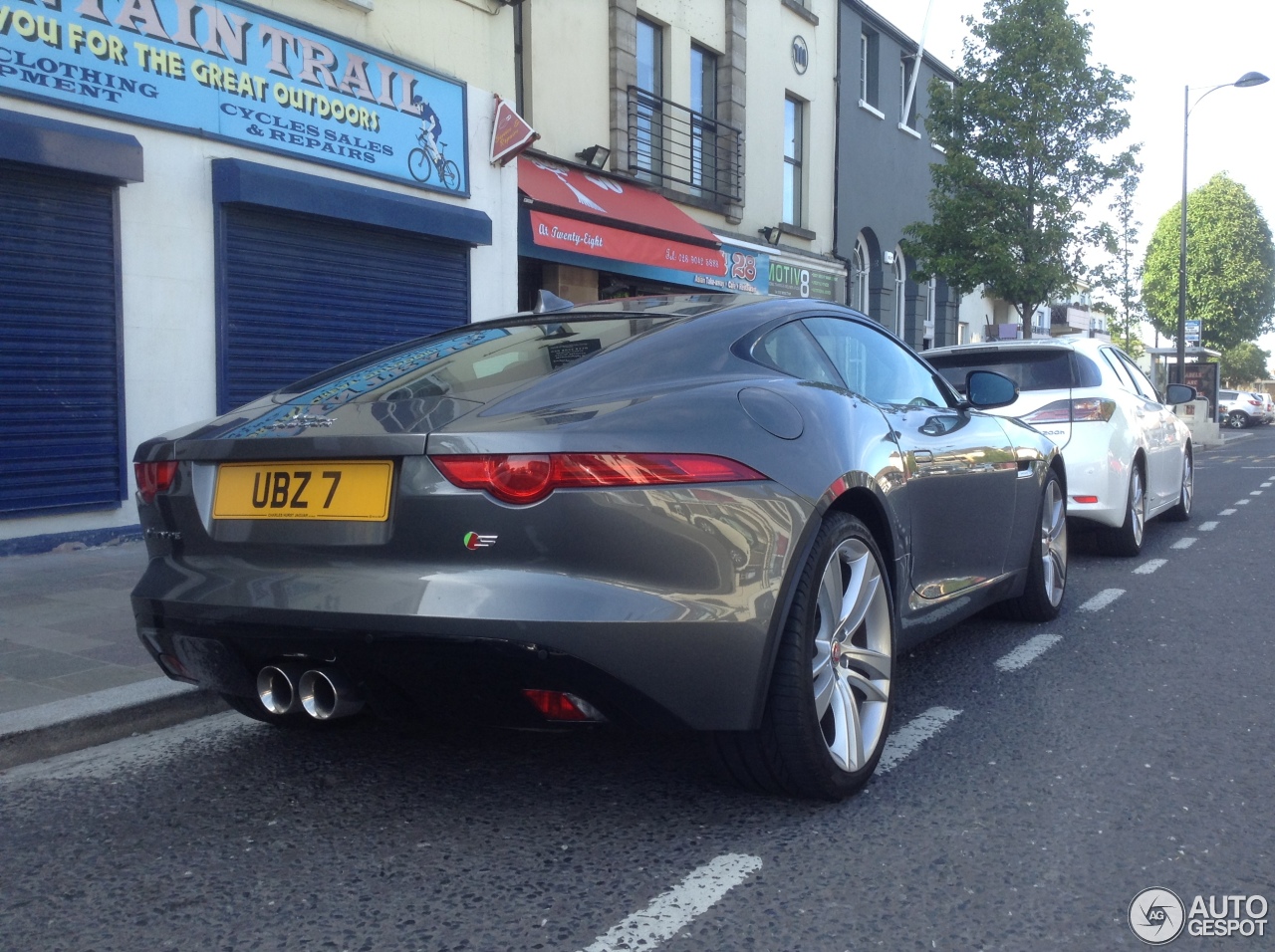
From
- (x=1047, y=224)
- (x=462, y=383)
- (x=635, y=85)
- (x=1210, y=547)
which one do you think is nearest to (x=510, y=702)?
(x=462, y=383)

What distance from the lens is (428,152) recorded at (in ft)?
35.6

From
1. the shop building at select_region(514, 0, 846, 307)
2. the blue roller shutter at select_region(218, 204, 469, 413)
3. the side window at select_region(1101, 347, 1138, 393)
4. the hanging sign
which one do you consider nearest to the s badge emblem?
the side window at select_region(1101, 347, 1138, 393)

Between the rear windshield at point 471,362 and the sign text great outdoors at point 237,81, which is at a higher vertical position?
the sign text great outdoors at point 237,81

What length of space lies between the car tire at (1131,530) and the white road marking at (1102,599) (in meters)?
1.23

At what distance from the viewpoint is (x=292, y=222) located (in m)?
9.55

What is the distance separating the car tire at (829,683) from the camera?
9.54 feet

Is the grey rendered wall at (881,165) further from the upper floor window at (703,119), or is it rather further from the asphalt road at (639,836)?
the asphalt road at (639,836)

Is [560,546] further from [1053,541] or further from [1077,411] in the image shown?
[1077,411]

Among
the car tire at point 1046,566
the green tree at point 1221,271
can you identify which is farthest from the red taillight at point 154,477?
the green tree at point 1221,271

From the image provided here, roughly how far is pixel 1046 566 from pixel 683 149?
38.6 feet

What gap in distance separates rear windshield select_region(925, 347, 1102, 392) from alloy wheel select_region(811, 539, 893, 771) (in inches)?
173

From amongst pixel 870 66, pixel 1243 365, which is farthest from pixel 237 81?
pixel 1243 365

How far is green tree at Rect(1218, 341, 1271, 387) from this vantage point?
249 ft

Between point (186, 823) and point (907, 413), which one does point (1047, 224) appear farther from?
point (186, 823)
